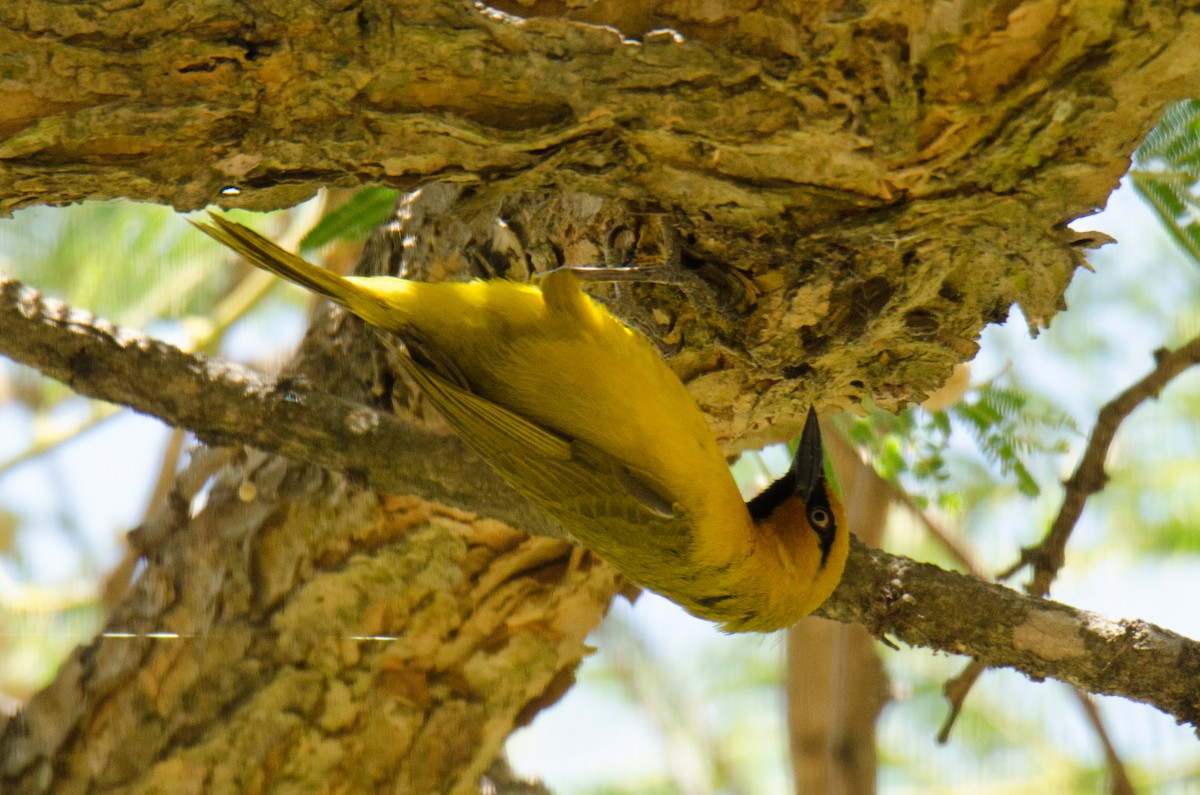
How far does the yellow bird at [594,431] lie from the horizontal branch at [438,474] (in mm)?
146

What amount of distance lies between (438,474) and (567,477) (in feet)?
1.40

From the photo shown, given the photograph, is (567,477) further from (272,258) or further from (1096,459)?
(1096,459)

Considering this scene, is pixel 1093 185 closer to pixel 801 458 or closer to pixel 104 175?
pixel 801 458

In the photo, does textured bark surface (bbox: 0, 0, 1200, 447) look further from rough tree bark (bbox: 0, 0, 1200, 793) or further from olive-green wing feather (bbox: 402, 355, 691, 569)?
olive-green wing feather (bbox: 402, 355, 691, 569)

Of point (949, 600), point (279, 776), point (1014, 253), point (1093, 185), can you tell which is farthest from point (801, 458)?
point (279, 776)

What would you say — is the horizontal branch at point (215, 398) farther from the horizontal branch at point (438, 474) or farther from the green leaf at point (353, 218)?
the green leaf at point (353, 218)

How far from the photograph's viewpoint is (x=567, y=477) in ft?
11.7

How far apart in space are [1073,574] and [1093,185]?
3707 mm

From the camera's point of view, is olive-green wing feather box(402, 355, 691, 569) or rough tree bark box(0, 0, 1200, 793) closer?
rough tree bark box(0, 0, 1200, 793)

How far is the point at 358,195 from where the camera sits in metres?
4.14

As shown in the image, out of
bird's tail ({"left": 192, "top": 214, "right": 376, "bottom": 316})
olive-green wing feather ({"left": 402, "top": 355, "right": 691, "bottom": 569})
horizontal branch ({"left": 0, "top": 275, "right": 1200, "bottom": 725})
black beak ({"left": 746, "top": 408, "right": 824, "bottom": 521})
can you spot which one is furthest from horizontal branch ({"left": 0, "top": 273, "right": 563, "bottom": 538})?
black beak ({"left": 746, "top": 408, "right": 824, "bottom": 521})

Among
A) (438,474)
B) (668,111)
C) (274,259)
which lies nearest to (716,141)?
(668,111)

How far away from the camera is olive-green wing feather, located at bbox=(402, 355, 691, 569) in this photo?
140 inches

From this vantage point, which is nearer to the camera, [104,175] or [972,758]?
[104,175]
